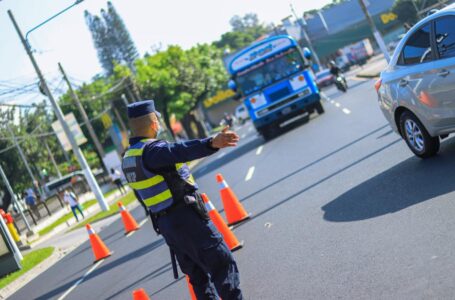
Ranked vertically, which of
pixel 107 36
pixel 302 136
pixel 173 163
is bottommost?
pixel 302 136

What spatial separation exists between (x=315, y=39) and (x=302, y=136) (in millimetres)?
78770

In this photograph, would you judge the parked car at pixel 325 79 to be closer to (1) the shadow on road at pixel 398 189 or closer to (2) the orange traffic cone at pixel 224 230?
(1) the shadow on road at pixel 398 189

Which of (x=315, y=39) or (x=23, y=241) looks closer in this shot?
(x=23, y=241)

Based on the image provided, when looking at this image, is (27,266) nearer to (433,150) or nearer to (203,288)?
(433,150)

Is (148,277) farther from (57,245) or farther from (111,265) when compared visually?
(57,245)

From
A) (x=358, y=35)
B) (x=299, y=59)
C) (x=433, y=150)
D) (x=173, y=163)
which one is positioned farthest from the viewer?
(x=358, y=35)

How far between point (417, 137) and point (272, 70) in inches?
634

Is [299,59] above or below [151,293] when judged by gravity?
above

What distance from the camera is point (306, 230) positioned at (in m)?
8.50

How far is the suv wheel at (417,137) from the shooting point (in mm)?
9133

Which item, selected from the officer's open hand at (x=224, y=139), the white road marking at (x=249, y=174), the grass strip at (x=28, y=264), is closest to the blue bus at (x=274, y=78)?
the white road marking at (x=249, y=174)

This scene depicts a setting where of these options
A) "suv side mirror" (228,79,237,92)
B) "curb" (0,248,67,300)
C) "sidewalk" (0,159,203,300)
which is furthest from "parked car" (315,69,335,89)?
"curb" (0,248,67,300)

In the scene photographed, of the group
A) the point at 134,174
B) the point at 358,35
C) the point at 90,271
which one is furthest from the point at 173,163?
the point at 358,35

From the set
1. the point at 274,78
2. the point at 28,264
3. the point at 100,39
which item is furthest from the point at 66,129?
the point at 100,39
